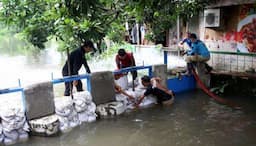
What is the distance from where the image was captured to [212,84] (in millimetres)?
9219

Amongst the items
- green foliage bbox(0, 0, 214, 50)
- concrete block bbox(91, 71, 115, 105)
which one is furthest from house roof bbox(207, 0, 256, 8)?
concrete block bbox(91, 71, 115, 105)

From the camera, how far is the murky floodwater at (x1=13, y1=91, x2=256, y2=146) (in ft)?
17.7

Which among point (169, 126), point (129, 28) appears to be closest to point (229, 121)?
point (169, 126)

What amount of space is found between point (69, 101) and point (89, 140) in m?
1.14

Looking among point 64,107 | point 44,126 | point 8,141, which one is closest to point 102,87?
point 64,107

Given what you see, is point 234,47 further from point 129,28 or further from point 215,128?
point 129,28

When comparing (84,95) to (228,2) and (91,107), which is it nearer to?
(91,107)

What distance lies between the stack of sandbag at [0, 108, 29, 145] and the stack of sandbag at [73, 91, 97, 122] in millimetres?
1170

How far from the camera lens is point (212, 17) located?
8789 mm

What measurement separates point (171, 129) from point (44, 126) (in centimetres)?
251

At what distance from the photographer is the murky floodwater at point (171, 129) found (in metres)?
5.41

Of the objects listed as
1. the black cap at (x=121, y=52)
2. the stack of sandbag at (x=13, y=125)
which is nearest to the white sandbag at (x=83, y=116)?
the stack of sandbag at (x=13, y=125)

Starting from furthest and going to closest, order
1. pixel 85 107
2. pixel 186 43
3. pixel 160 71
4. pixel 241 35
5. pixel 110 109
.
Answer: pixel 186 43 < pixel 241 35 < pixel 160 71 < pixel 110 109 < pixel 85 107

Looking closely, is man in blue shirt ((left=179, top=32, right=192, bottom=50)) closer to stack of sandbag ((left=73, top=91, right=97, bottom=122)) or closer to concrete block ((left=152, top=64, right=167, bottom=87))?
concrete block ((left=152, top=64, right=167, bottom=87))
